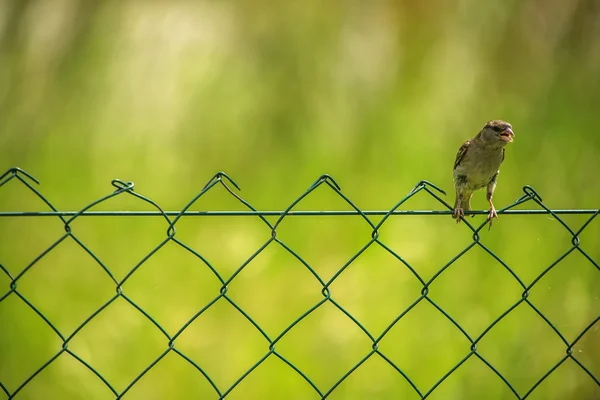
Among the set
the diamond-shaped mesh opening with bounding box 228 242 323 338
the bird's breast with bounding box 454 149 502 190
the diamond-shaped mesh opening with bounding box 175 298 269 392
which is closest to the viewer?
the bird's breast with bounding box 454 149 502 190

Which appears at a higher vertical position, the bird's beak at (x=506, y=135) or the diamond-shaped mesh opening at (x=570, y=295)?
the bird's beak at (x=506, y=135)

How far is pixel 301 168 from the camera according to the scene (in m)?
3.98

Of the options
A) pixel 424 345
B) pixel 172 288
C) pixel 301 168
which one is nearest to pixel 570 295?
pixel 424 345

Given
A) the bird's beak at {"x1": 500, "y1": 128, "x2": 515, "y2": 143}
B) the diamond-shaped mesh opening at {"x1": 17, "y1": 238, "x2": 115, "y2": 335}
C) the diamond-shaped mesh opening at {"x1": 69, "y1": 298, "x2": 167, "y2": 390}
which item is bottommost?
the diamond-shaped mesh opening at {"x1": 69, "y1": 298, "x2": 167, "y2": 390}

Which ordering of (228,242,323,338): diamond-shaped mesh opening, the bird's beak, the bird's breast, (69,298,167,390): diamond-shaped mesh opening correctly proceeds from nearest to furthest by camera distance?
the bird's beak → the bird's breast → (69,298,167,390): diamond-shaped mesh opening → (228,242,323,338): diamond-shaped mesh opening

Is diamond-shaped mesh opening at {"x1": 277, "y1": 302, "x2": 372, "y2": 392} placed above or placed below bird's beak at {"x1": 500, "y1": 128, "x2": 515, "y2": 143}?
below

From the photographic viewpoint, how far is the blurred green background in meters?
3.88

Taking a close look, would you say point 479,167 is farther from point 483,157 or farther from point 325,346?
point 325,346

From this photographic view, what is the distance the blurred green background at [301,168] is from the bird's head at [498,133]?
1158mm

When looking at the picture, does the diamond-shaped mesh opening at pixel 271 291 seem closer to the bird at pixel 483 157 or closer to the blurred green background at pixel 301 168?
the blurred green background at pixel 301 168

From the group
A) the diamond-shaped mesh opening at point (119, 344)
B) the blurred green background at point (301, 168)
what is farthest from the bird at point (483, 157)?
the diamond-shaped mesh opening at point (119, 344)

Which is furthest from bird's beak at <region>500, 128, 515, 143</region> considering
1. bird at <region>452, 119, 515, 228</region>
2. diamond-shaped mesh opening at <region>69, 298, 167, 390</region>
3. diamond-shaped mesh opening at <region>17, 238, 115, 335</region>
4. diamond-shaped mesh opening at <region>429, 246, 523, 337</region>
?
diamond-shaped mesh opening at <region>17, 238, 115, 335</region>

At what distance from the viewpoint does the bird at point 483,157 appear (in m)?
2.89

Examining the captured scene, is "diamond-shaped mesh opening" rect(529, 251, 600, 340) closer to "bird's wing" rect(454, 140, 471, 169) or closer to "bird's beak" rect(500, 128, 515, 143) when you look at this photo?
"bird's wing" rect(454, 140, 471, 169)
